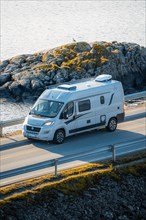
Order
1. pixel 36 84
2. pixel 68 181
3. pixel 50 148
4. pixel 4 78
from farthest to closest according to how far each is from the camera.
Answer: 1. pixel 4 78
2. pixel 36 84
3. pixel 50 148
4. pixel 68 181

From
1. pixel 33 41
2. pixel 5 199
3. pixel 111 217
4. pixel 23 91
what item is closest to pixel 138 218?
pixel 111 217

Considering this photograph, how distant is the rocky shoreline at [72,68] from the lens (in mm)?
50844

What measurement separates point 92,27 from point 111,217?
64.1m

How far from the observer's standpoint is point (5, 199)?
75.4 feet

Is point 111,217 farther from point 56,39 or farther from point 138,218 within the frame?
point 56,39

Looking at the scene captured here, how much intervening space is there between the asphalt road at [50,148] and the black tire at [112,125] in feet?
0.56

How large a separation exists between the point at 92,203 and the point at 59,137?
5598 mm

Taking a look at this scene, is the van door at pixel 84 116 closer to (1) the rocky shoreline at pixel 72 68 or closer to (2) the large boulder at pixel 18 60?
(1) the rocky shoreline at pixel 72 68

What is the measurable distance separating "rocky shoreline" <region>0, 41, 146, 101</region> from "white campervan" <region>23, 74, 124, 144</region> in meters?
19.1

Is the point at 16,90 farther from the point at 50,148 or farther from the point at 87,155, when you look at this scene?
the point at 87,155

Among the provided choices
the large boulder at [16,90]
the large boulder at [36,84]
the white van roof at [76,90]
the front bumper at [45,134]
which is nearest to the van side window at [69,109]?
the white van roof at [76,90]

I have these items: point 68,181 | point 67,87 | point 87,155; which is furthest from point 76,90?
point 68,181

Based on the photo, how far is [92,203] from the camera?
2386 cm

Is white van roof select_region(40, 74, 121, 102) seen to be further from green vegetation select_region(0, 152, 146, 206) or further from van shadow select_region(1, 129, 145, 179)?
green vegetation select_region(0, 152, 146, 206)
